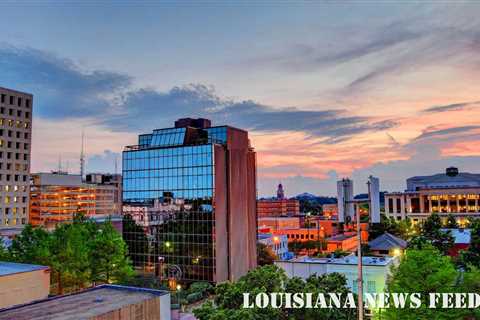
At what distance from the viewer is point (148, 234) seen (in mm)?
69812

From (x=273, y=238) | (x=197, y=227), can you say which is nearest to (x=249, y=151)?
(x=197, y=227)

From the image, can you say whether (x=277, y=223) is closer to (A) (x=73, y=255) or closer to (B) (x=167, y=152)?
(B) (x=167, y=152)

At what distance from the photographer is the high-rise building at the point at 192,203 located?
64.7m

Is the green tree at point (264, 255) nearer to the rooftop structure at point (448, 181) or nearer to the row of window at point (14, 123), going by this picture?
the row of window at point (14, 123)

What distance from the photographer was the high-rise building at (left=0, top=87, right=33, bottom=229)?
→ 368ft

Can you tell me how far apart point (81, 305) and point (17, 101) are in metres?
106

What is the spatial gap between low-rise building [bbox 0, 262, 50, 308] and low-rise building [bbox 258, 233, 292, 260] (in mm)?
58848

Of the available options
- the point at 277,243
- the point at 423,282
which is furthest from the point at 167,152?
the point at 423,282

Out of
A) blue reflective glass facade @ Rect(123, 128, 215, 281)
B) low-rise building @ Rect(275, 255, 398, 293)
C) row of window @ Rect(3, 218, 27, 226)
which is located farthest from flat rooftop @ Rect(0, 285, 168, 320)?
row of window @ Rect(3, 218, 27, 226)

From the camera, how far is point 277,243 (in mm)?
100250

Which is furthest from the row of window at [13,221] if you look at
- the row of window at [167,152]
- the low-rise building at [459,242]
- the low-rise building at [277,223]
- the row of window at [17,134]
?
the low-rise building at [459,242]

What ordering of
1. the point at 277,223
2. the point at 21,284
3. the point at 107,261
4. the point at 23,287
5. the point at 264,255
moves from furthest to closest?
1. the point at 277,223
2. the point at 264,255
3. the point at 107,261
4. the point at 23,287
5. the point at 21,284

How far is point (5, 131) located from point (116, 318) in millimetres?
105175

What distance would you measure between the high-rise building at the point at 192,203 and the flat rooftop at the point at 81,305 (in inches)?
1218
